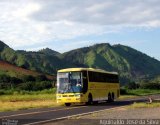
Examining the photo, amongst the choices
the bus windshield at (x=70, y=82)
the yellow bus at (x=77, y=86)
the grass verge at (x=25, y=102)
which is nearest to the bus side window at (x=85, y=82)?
the yellow bus at (x=77, y=86)

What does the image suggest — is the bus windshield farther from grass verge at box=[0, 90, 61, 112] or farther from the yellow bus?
grass verge at box=[0, 90, 61, 112]

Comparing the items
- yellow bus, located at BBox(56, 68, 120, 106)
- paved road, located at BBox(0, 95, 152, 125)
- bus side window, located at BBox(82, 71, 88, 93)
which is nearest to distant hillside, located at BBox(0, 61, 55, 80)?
yellow bus, located at BBox(56, 68, 120, 106)

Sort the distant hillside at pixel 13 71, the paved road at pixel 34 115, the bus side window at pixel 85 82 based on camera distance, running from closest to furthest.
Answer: the paved road at pixel 34 115 → the bus side window at pixel 85 82 → the distant hillside at pixel 13 71

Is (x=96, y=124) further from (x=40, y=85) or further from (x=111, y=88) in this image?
(x=40, y=85)

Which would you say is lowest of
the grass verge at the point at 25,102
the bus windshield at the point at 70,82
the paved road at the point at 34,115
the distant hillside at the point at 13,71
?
the paved road at the point at 34,115

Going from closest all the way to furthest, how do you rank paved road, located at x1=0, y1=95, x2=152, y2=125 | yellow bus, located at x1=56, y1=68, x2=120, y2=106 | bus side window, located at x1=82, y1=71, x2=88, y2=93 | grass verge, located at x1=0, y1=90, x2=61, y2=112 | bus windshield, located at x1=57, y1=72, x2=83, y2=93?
paved road, located at x1=0, y1=95, x2=152, y2=125
grass verge, located at x1=0, y1=90, x2=61, y2=112
yellow bus, located at x1=56, y1=68, x2=120, y2=106
bus windshield, located at x1=57, y1=72, x2=83, y2=93
bus side window, located at x1=82, y1=71, x2=88, y2=93

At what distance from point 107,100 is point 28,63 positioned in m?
128

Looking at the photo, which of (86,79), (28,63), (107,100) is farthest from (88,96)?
(28,63)

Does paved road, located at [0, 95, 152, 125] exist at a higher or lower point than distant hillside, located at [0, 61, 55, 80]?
lower

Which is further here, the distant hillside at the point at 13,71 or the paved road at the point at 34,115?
the distant hillside at the point at 13,71

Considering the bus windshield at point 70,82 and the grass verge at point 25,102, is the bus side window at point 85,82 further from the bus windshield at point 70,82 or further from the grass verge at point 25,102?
the grass verge at point 25,102

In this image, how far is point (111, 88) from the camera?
46.1 m

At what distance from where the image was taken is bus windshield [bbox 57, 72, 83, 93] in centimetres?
3734

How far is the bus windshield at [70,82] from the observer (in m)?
37.3
